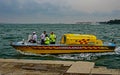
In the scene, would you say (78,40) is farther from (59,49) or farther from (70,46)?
(59,49)

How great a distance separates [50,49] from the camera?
22500 millimetres

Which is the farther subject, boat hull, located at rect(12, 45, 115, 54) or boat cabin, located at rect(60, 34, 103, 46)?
boat hull, located at rect(12, 45, 115, 54)

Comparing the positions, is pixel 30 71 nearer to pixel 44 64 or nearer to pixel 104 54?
pixel 44 64

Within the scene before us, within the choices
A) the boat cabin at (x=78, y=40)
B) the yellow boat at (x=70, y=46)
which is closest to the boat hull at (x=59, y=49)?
the yellow boat at (x=70, y=46)

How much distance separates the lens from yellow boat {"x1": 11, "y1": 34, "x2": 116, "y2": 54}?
73.5ft

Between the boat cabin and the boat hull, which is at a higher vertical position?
the boat cabin

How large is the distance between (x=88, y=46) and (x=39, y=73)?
13583mm

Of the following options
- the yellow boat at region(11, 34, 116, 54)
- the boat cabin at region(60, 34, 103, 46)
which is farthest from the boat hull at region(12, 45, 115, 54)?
the boat cabin at region(60, 34, 103, 46)

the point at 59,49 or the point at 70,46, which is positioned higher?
the point at 70,46

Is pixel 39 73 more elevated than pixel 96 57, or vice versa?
pixel 39 73

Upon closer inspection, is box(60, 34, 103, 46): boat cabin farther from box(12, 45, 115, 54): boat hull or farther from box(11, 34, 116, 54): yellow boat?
box(12, 45, 115, 54): boat hull

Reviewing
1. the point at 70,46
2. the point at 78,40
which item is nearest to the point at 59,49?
the point at 70,46

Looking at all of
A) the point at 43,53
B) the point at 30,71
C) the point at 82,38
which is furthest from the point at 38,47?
the point at 30,71

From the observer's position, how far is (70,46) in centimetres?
2244
